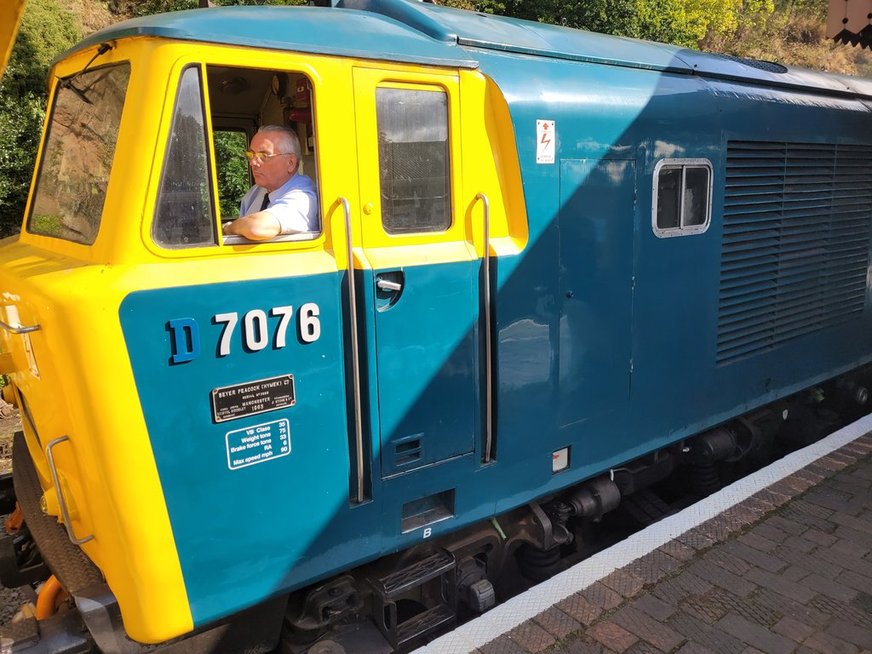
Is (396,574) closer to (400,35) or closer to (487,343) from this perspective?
(487,343)

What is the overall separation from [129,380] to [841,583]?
344 cm

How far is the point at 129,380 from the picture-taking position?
2162mm

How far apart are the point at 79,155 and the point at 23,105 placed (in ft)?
21.1

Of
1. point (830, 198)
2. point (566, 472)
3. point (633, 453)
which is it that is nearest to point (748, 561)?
point (633, 453)

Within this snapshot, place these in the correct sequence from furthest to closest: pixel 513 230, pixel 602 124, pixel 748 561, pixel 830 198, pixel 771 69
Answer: pixel 830 198 → pixel 771 69 → pixel 748 561 → pixel 602 124 → pixel 513 230

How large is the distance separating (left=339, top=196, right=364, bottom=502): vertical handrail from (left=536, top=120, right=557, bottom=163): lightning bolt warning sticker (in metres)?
1.04

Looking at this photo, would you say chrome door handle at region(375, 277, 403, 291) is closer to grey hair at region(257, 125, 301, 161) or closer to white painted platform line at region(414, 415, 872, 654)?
grey hair at region(257, 125, 301, 161)

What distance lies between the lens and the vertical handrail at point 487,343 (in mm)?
2947

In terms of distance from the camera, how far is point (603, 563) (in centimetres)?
358

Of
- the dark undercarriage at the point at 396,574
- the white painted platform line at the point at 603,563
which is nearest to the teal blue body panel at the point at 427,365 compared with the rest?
the dark undercarriage at the point at 396,574

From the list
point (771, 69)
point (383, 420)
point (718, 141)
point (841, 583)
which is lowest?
point (841, 583)

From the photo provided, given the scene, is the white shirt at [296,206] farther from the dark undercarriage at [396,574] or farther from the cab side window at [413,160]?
the dark undercarriage at [396,574]

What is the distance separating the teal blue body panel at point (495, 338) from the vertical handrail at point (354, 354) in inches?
1.4

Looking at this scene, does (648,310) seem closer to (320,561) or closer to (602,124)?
(602,124)
